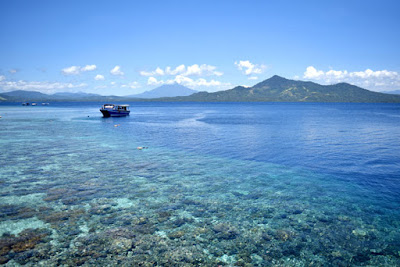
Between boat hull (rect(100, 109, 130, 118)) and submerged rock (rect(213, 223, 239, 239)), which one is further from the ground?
boat hull (rect(100, 109, 130, 118))

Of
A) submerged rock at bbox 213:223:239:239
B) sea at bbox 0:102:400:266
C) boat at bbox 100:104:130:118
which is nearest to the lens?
sea at bbox 0:102:400:266

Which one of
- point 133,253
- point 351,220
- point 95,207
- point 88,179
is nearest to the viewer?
point 133,253

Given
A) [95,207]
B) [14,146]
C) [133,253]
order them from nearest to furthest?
[133,253] → [95,207] → [14,146]

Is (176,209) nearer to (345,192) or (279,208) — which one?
(279,208)

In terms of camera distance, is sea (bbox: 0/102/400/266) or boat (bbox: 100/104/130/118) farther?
boat (bbox: 100/104/130/118)

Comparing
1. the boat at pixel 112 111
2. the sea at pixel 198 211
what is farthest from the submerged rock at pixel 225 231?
the boat at pixel 112 111

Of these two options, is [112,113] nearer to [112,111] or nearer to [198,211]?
[112,111]

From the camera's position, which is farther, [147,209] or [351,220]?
[147,209]

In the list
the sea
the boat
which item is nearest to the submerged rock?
the sea

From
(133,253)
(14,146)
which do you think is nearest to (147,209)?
(133,253)

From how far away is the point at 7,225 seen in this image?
12.8 meters

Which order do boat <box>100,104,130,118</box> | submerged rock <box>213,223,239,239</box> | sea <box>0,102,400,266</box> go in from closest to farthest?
sea <box>0,102,400,266</box> → submerged rock <box>213,223,239,239</box> → boat <box>100,104,130,118</box>

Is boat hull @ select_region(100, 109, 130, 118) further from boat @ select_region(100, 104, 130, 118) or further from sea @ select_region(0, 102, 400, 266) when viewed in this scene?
sea @ select_region(0, 102, 400, 266)

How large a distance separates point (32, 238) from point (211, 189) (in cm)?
1138
